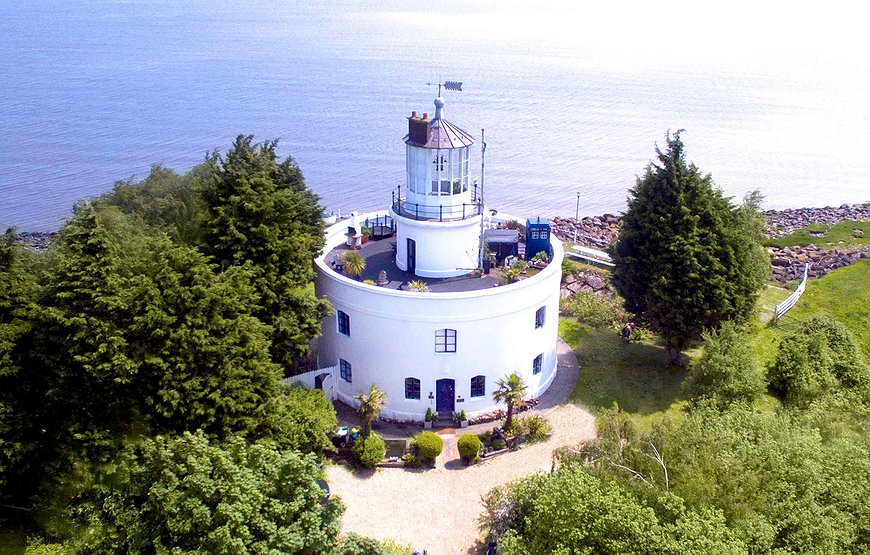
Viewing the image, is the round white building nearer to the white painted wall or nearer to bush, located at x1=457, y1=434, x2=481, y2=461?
the white painted wall

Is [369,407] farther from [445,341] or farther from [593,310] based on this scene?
[593,310]

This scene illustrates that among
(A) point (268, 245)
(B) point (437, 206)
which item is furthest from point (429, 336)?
(A) point (268, 245)

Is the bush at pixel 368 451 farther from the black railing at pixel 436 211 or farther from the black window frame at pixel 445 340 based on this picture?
the black railing at pixel 436 211

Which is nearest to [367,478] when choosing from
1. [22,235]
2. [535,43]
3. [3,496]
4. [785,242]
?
[3,496]

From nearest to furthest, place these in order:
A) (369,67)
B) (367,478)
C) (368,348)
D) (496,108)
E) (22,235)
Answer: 1. (367,478)
2. (368,348)
3. (22,235)
4. (496,108)
5. (369,67)

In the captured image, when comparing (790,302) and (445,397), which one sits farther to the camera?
(790,302)

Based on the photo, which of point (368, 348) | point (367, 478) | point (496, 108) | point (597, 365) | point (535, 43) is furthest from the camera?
point (535, 43)

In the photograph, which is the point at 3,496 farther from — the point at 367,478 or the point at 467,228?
the point at 467,228
